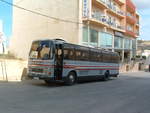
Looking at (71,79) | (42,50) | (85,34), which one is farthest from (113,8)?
(42,50)

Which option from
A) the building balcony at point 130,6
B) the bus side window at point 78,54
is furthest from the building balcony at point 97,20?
the building balcony at point 130,6

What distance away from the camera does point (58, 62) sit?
16656 millimetres

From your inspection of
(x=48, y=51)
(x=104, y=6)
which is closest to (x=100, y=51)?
(x=48, y=51)

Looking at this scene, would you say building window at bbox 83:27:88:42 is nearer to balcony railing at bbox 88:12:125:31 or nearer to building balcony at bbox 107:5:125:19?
balcony railing at bbox 88:12:125:31

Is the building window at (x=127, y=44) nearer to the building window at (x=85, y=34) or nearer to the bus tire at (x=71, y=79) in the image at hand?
the building window at (x=85, y=34)

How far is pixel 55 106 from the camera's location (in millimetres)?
9422

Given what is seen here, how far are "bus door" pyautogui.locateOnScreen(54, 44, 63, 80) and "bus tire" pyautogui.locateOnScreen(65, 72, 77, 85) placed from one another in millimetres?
824

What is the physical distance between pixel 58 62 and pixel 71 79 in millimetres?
1875

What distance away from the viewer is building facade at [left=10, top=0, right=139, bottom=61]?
31.9 m

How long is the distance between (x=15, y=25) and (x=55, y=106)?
32.8 meters

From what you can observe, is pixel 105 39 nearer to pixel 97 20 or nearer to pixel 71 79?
pixel 97 20

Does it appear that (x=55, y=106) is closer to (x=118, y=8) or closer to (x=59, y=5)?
(x=59, y=5)

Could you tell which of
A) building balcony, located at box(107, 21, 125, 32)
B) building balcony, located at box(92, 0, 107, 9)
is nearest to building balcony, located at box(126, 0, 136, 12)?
building balcony, located at box(107, 21, 125, 32)

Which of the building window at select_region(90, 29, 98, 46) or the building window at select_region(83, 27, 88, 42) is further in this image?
the building window at select_region(90, 29, 98, 46)
